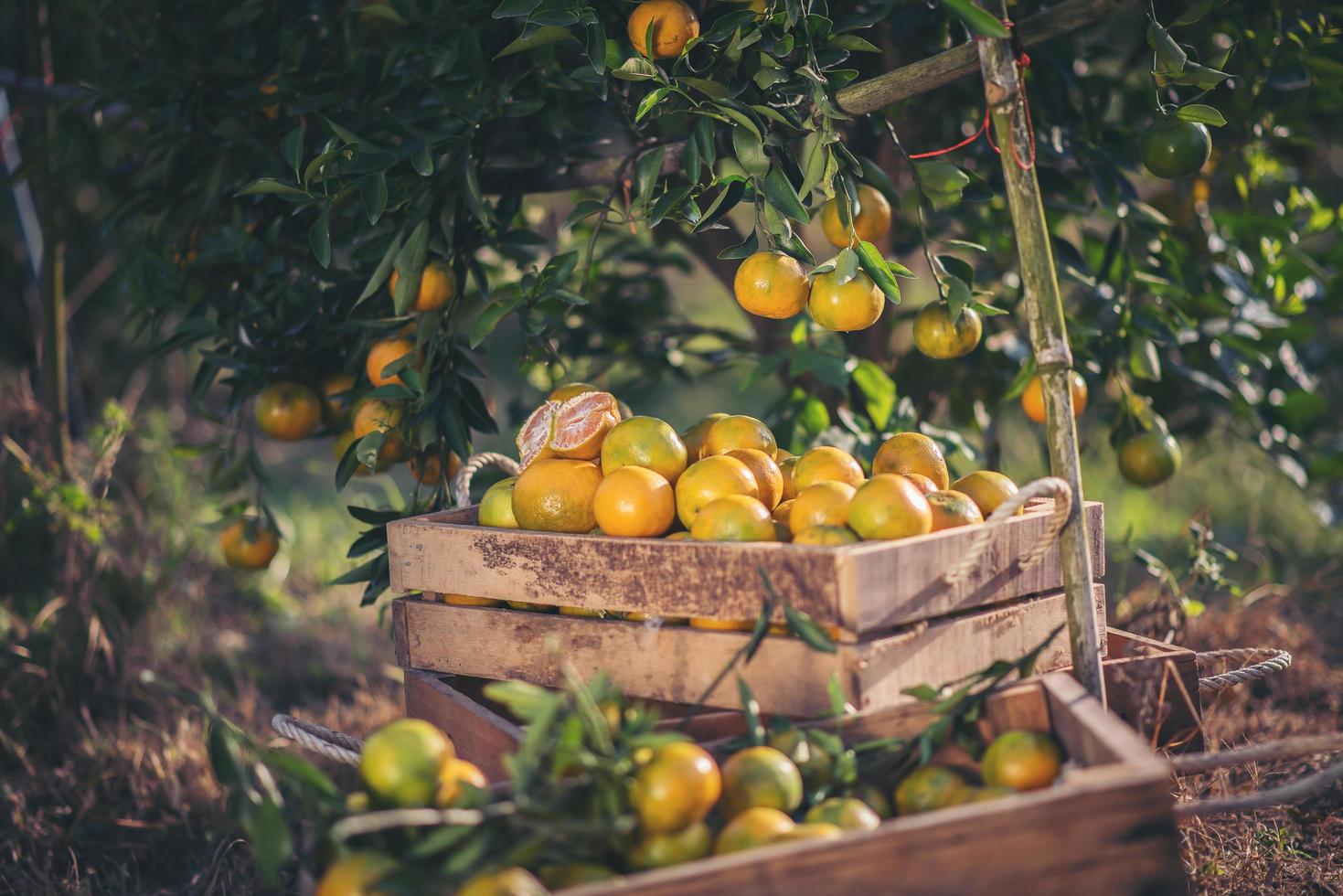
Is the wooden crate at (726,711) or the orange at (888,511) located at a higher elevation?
the orange at (888,511)

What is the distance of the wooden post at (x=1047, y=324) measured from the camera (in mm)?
1355

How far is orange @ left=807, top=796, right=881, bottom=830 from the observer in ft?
3.57

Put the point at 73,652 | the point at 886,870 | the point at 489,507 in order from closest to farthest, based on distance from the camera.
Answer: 1. the point at 886,870
2. the point at 489,507
3. the point at 73,652

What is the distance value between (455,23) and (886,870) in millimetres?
1534

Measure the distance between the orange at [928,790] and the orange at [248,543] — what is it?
1.47 meters

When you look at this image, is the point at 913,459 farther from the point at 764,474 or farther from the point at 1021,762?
the point at 1021,762

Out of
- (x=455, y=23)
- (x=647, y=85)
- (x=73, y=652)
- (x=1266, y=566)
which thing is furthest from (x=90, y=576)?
(x=1266, y=566)

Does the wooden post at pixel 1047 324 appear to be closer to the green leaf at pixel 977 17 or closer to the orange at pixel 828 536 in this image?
the green leaf at pixel 977 17

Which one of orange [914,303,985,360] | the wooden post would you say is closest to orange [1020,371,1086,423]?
orange [914,303,985,360]

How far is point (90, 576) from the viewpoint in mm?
2547

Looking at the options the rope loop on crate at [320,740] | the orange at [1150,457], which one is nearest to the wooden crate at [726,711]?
the rope loop on crate at [320,740]

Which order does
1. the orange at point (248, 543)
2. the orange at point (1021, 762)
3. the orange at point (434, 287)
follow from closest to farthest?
the orange at point (1021, 762), the orange at point (434, 287), the orange at point (248, 543)

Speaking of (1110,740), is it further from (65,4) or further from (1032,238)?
(65,4)

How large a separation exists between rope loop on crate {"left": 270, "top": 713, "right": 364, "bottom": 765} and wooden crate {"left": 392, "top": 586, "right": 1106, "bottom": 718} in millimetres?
197
